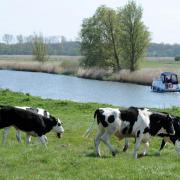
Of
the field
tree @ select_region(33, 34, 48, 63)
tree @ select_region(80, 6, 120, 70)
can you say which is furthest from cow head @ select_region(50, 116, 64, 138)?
tree @ select_region(33, 34, 48, 63)

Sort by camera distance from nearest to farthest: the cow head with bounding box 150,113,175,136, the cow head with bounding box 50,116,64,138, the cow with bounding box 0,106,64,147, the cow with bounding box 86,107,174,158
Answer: the cow with bounding box 86,107,174,158 < the cow head with bounding box 150,113,175,136 < the cow with bounding box 0,106,64,147 < the cow head with bounding box 50,116,64,138

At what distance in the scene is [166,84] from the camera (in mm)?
57094

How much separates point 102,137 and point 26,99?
1801cm

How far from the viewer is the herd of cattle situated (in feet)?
43.6

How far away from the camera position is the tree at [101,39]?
8025cm

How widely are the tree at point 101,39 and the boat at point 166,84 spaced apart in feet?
67.4

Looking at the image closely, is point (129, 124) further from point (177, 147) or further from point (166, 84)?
point (166, 84)

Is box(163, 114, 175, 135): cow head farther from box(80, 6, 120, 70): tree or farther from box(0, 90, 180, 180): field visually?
box(80, 6, 120, 70): tree

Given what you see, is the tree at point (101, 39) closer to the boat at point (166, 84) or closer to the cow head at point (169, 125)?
the boat at point (166, 84)

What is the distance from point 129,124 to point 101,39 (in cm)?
6942

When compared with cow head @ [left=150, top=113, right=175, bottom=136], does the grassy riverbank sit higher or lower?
lower

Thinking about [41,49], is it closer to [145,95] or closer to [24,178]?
[145,95]

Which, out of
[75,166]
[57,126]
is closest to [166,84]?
[57,126]

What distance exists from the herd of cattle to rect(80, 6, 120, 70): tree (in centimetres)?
6446
